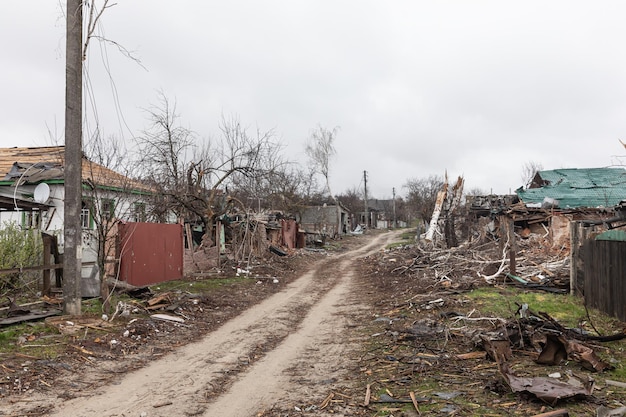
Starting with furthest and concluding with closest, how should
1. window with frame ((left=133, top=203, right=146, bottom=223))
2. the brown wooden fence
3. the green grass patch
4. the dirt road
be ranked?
window with frame ((left=133, top=203, right=146, bottom=223))
the green grass patch
the brown wooden fence
the dirt road

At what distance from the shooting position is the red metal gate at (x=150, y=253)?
13750mm

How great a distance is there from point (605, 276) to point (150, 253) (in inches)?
491

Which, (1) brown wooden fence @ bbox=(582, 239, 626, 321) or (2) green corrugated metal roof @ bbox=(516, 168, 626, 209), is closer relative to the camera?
(1) brown wooden fence @ bbox=(582, 239, 626, 321)

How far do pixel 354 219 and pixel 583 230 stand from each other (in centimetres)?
5861

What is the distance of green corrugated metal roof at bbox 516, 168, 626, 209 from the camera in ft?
86.8

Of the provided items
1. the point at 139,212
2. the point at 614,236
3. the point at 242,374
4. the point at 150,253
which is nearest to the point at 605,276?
the point at 614,236

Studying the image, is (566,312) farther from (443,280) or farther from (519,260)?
(519,260)

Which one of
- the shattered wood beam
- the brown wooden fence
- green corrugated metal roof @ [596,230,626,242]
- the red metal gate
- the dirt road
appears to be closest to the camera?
the dirt road

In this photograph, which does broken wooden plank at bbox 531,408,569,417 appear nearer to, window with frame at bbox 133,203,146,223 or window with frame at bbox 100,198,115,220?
window with frame at bbox 100,198,115,220

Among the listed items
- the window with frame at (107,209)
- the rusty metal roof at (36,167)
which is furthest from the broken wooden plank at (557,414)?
the rusty metal roof at (36,167)

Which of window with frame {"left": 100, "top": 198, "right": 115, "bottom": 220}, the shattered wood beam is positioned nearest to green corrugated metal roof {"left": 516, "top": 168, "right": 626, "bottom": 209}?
the shattered wood beam

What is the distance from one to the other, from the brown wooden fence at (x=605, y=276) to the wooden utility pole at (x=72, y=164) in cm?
1046

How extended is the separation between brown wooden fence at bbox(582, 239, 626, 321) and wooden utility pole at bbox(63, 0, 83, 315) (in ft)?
34.3

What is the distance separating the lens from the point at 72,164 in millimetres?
9156
